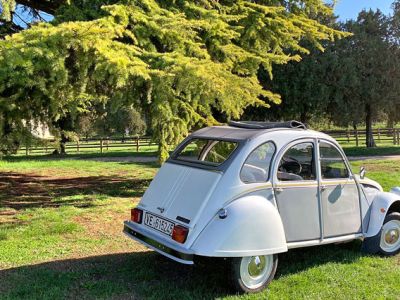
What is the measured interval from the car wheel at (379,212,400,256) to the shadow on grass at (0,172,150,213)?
19.3ft

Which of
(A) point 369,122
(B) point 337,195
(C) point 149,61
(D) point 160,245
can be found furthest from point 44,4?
(A) point 369,122

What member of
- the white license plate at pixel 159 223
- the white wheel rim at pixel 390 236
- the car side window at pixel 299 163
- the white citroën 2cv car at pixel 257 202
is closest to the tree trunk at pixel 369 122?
the white wheel rim at pixel 390 236

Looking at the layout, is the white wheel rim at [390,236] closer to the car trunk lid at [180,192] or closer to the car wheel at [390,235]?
the car wheel at [390,235]

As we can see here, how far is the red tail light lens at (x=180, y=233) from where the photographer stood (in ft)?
14.9

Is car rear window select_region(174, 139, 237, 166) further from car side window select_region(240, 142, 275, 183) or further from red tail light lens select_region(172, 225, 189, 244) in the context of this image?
red tail light lens select_region(172, 225, 189, 244)

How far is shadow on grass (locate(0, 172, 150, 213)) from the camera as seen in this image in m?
9.83

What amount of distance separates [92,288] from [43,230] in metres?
2.75

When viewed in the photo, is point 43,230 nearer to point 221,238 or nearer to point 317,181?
point 221,238

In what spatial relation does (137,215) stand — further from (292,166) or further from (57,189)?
(57,189)

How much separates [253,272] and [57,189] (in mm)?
8217

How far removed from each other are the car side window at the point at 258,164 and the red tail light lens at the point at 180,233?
0.83 meters

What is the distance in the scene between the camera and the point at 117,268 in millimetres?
5535

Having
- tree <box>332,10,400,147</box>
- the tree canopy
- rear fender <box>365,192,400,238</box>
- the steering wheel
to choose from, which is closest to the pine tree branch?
the steering wheel

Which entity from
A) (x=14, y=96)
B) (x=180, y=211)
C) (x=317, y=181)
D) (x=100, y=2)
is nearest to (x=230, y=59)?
(x=100, y=2)
